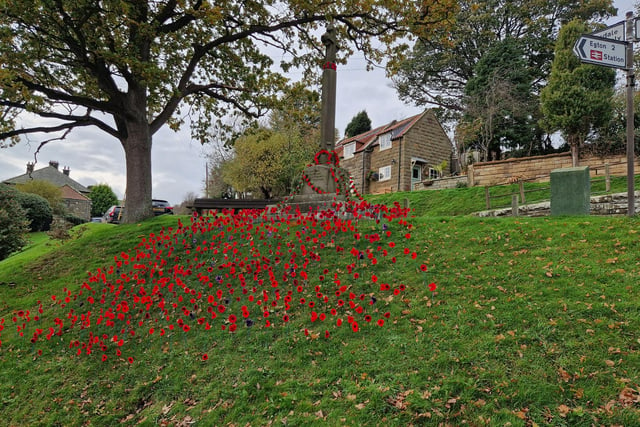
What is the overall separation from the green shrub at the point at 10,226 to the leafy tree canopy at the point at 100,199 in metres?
45.5

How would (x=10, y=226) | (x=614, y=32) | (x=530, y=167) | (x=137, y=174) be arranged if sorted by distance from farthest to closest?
(x=530, y=167) → (x=10, y=226) → (x=137, y=174) → (x=614, y=32)

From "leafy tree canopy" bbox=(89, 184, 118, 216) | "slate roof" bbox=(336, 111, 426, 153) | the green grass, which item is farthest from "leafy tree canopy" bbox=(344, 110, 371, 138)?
"leafy tree canopy" bbox=(89, 184, 118, 216)

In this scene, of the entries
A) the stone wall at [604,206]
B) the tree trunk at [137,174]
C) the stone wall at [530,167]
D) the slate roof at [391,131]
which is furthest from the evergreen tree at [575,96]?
the tree trunk at [137,174]

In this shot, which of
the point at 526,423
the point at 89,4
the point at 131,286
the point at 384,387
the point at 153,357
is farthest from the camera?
the point at 89,4

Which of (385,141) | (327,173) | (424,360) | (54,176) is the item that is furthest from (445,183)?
(54,176)

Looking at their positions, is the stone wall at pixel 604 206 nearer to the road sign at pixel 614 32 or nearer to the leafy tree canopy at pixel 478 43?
the road sign at pixel 614 32

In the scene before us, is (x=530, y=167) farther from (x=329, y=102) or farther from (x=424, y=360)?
(x=424, y=360)

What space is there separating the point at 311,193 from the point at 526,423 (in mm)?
7344

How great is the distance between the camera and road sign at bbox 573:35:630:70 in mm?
5590

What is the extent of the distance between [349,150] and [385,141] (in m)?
5.67

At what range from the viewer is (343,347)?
407 cm

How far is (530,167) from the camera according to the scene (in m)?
18.2

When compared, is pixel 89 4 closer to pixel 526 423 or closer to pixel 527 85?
pixel 526 423

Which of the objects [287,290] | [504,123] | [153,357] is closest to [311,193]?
[287,290]
